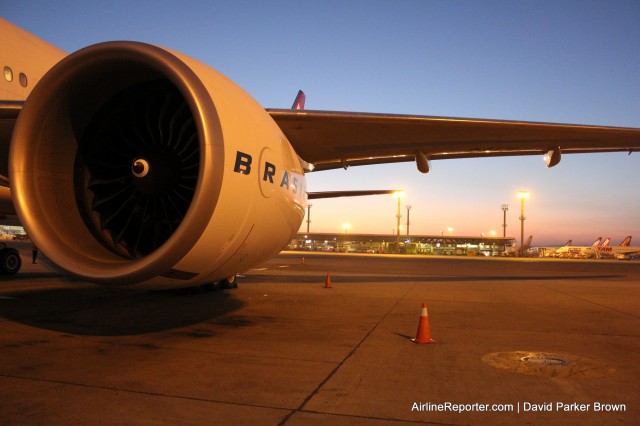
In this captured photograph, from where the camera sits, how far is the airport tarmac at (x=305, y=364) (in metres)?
3.35

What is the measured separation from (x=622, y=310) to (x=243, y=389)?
8.37m

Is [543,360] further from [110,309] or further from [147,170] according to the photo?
[110,309]

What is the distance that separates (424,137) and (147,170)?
14.1ft

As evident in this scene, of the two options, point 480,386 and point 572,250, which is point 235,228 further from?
point 572,250

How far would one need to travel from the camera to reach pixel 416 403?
141 inches

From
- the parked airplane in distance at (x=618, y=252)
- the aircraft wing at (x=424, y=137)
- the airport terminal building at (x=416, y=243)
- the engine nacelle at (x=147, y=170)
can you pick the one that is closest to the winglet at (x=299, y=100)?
the aircraft wing at (x=424, y=137)

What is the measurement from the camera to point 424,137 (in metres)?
7.55

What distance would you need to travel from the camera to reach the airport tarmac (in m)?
3.35

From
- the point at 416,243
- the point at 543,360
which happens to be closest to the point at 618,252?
the point at 416,243

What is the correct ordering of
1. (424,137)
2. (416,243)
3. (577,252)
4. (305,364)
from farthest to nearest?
(416,243), (577,252), (424,137), (305,364)

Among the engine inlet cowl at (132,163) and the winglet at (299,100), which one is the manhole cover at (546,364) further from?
the winglet at (299,100)

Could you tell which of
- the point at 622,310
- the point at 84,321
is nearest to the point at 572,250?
the point at 622,310

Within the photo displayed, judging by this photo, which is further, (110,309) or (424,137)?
(110,309)

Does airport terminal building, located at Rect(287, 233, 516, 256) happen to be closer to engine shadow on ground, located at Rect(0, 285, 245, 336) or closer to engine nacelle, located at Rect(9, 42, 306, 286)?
engine shadow on ground, located at Rect(0, 285, 245, 336)
